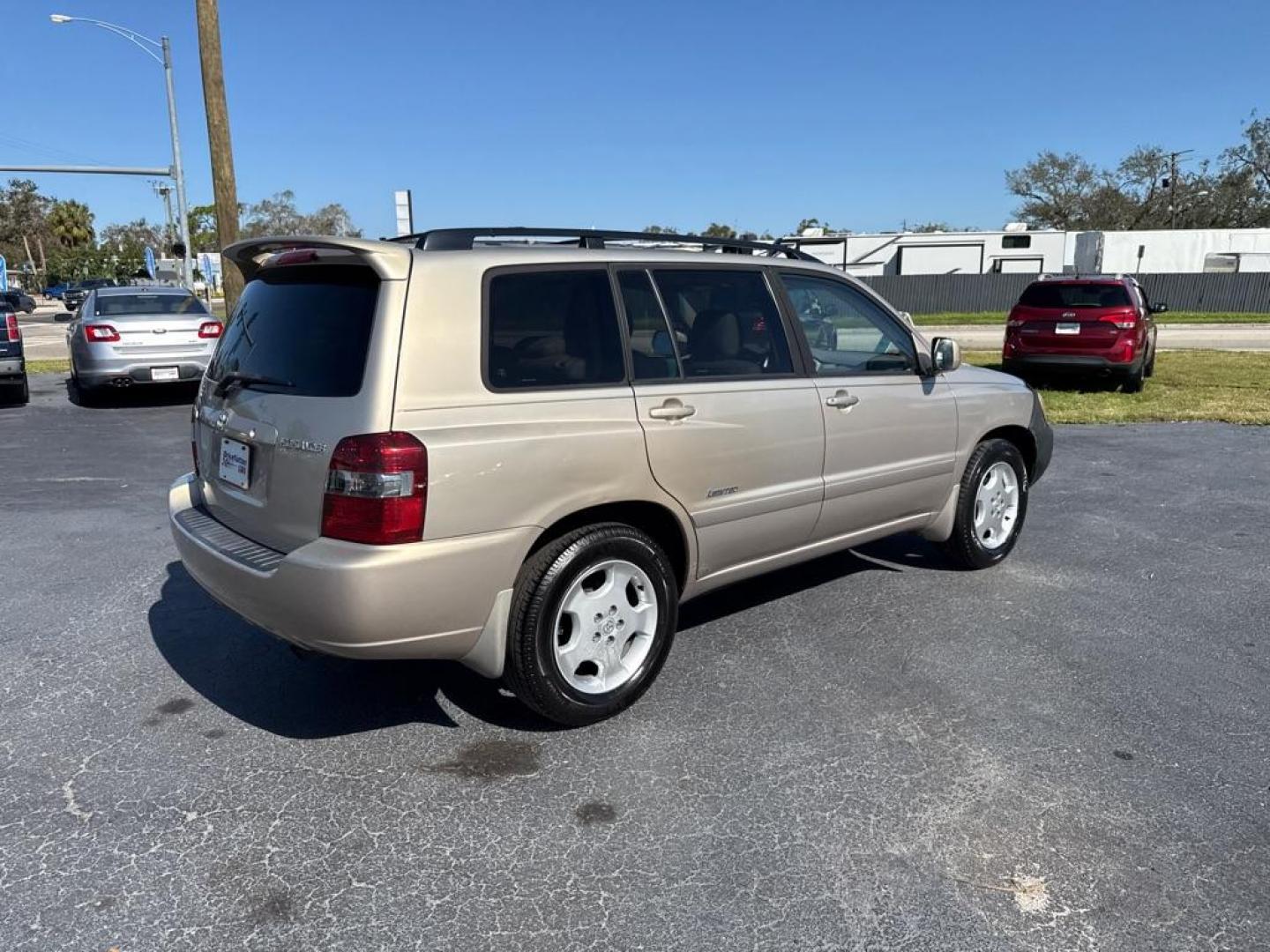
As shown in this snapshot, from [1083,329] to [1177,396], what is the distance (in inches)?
62.4

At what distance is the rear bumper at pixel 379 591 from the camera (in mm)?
2822

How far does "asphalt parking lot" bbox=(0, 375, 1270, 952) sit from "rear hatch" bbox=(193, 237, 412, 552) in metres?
0.88

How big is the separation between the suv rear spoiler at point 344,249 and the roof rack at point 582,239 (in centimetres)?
22

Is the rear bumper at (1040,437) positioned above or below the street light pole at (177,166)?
below

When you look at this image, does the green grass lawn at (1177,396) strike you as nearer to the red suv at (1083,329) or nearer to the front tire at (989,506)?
the red suv at (1083,329)

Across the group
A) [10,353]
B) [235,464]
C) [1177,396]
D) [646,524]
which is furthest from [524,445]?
[1177,396]

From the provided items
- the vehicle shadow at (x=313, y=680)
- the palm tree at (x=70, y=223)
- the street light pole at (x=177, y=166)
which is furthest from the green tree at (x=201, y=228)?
the vehicle shadow at (x=313, y=680)

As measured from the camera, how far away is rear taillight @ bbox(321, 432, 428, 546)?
2799 mm

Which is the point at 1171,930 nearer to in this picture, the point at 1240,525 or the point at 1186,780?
the point at 1186,780

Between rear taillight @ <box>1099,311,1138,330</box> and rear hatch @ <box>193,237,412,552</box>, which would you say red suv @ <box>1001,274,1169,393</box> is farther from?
rear hatch @ <box>193,237,412,552</box>

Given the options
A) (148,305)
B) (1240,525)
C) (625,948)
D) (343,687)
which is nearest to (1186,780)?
(625,948)

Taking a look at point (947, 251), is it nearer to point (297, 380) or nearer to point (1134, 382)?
point (1134, 382)

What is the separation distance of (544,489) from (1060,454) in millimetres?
6936

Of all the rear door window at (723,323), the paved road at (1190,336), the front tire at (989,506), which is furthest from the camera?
the paved road at (1190,336)
